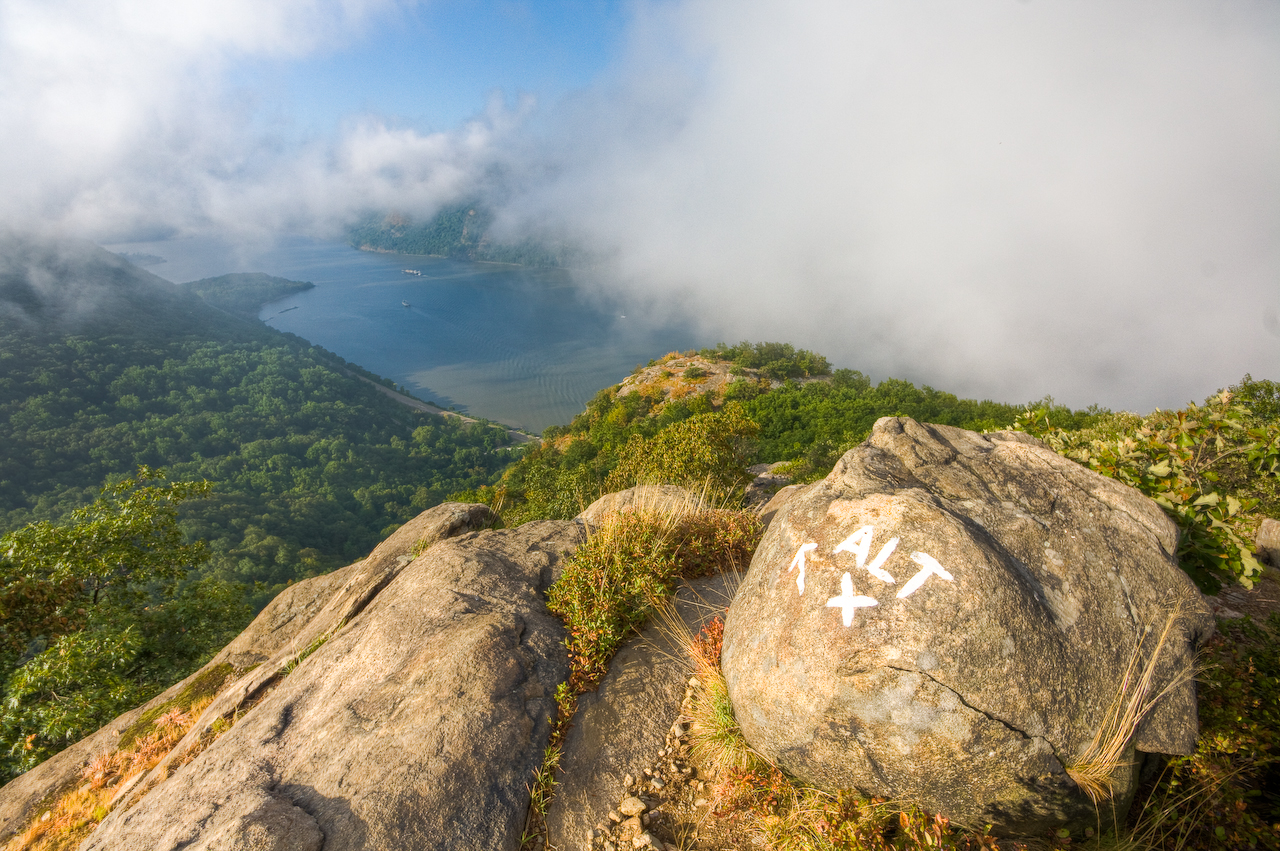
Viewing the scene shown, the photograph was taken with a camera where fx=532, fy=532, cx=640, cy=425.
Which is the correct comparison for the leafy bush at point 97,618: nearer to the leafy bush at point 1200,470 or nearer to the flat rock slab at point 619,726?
the flat rock slab at point 619,726

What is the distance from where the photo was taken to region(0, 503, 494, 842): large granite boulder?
22.9 ft

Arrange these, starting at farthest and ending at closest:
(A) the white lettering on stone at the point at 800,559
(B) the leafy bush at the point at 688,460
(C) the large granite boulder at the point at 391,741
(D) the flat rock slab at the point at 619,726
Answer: (B) the leafy bush at the point at 688,460, (D) the flat rock slab at the point at 619,726, (A) the white lettering on stone at the point at 800,559, (C) the large granite boulder at the point at 391,741

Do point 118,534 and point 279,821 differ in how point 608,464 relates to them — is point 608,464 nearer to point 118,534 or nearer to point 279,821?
point 118,534

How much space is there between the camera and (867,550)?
4.46 m

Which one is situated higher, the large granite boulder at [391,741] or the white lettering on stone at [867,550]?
the white lettering on stone at [867,550]

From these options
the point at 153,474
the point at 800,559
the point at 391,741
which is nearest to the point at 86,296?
the point at 153,474

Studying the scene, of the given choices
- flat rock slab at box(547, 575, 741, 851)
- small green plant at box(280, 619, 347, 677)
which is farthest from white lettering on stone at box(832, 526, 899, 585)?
small green plant at box(280, 619, 347, 677)

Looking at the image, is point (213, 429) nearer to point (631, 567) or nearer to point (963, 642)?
point (631, 567)

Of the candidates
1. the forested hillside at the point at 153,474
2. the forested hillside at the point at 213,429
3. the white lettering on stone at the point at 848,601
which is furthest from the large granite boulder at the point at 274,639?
the forested hillside at the point at 213,429

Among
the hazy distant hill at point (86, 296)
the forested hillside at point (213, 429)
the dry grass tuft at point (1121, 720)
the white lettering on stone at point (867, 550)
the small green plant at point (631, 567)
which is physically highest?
the white lettering on stone at point (867, 550)

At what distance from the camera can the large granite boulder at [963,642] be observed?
3.82m

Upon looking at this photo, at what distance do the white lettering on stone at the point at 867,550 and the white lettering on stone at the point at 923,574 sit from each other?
0.38 ft

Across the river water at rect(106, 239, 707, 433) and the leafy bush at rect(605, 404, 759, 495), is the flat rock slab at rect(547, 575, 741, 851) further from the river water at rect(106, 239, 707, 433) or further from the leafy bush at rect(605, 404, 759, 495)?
the river water at rect(106, 239, 707, 433)

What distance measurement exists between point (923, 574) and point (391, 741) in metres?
5.03
